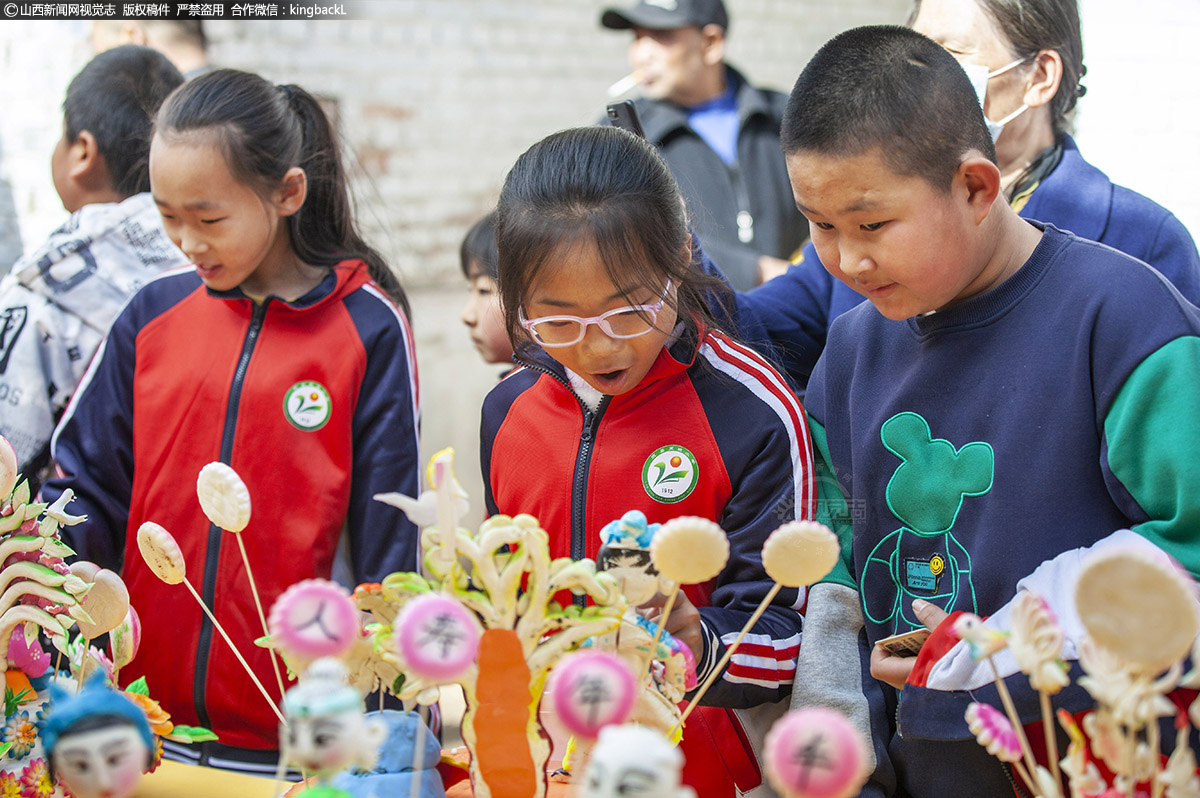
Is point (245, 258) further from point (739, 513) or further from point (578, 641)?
point (578, 641)

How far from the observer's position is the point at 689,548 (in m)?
0.91

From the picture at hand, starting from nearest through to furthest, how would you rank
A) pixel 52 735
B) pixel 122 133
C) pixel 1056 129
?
1. pixel 52 735
2. pixel 1056 129
3. pixel 122 133

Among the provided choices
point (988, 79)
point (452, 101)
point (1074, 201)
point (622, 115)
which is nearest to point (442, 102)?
point (452, 101)

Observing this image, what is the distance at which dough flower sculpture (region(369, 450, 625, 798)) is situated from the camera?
3.19 feet

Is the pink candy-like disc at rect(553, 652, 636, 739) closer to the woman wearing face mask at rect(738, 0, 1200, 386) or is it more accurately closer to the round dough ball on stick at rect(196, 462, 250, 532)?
the round dough ball on stick at rect(196, 462, 250, 532)

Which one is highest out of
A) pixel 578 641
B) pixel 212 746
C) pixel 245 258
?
pixel 245 258

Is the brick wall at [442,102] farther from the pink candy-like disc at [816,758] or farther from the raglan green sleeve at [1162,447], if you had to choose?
the pink candy-like disc at [816,758]

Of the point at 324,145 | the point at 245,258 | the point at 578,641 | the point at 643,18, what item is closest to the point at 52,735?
the point at 578,641

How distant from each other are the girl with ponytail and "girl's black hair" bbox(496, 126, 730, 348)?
494 mm

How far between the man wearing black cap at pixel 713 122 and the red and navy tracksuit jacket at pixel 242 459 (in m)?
1.46

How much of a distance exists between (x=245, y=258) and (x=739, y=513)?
0.96 metres

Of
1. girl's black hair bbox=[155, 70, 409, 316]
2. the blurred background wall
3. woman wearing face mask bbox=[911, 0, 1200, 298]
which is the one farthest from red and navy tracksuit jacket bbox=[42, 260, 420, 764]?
the blurred background wall

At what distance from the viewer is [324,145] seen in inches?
76.2

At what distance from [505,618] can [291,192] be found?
1.13m
